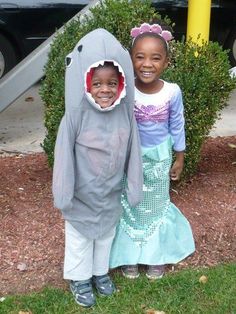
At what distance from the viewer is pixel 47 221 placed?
4.12m

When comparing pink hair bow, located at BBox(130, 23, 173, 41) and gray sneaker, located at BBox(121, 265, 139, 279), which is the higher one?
pink hair bow, located at BBox(130, 23, 173, 41)

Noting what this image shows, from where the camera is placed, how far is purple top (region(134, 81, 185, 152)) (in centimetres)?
325

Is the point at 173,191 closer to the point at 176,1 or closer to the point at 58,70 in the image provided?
the point at 58,70

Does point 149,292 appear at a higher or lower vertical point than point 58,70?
lower

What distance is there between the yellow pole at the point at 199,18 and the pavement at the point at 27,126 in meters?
1.26

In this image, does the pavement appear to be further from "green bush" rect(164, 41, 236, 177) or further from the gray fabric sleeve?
the gray fabric sleeve

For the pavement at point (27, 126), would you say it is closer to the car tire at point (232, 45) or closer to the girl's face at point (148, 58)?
the car tire at point (232, 45)

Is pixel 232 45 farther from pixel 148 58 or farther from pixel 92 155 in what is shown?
pixel 92 155

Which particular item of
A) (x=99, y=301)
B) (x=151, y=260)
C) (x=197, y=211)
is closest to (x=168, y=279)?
(x=151, y=260)

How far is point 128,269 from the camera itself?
366 centimetres

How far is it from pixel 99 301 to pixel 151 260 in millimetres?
391

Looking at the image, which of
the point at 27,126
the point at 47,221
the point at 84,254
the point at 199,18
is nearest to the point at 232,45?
the point at 27,126

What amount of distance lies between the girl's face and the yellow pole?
1.60m

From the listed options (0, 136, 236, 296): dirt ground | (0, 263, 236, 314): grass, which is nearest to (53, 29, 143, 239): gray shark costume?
(0, 263, 236, 314): grass
